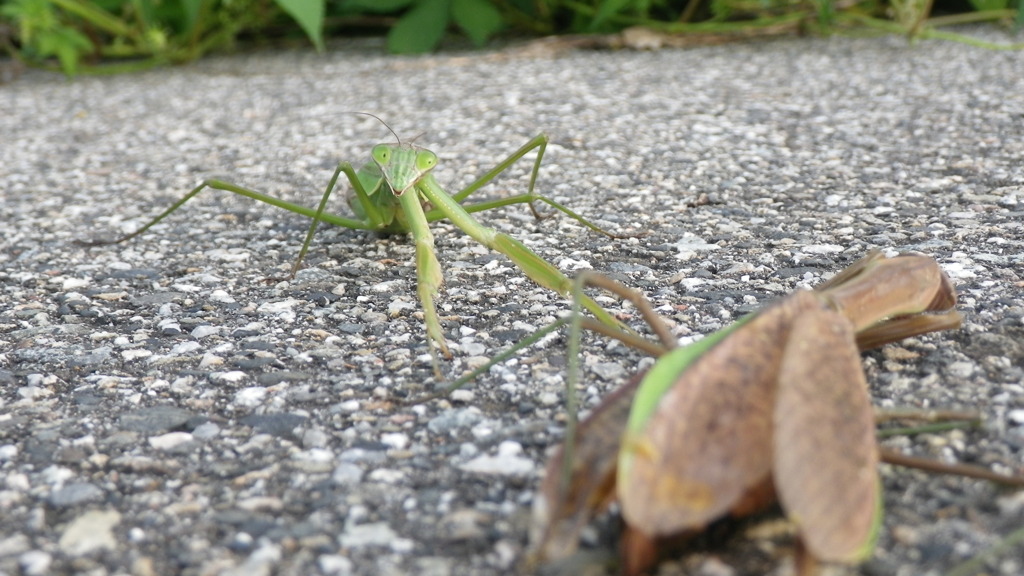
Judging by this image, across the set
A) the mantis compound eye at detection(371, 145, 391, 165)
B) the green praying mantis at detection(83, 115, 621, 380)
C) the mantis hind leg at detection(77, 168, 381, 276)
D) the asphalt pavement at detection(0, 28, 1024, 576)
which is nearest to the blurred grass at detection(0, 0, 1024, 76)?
the asphalt pavement at detection(0, 28, 1024, 576)

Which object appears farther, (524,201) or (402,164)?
(524,201)

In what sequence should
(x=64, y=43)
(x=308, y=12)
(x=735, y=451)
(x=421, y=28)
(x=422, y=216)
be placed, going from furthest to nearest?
(x=421, y=28) → (x=64, y=43) → (x=308, y=12) → (x=422, y=216) → (x=735, y=451)

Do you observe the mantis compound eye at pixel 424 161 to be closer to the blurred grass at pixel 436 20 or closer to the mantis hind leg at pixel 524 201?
the mantis hind leg at pixel 524 201

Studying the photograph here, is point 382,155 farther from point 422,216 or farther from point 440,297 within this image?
point 440,297

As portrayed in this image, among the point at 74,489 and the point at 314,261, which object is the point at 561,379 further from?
the point at 314,261

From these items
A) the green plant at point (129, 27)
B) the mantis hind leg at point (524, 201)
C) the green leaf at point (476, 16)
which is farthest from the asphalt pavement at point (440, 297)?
the green leaf at point (476, 16)

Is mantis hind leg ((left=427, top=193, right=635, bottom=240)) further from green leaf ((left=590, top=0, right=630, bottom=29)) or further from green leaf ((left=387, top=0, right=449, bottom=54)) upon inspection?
green leaf ((left=387, top=0, right=449, bottom=54))

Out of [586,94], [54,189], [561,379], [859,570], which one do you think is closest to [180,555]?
[561,379]

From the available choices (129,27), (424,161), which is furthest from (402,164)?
(129,27)
